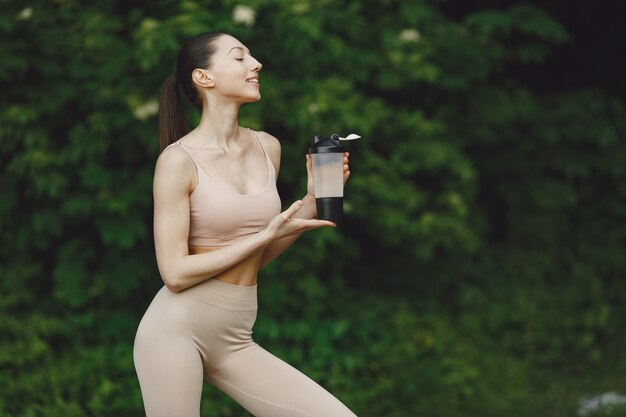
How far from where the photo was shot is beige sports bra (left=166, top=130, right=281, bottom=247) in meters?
2.75

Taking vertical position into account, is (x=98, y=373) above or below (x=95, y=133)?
below

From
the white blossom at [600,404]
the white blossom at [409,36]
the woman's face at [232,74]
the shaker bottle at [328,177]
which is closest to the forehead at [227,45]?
the woman's face at [232,74]

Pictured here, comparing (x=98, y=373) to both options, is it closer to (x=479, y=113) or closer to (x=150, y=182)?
(x=150, y=182)

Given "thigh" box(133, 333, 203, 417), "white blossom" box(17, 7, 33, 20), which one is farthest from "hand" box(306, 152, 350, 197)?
"white blossom" box(17, 7, 33, 20)

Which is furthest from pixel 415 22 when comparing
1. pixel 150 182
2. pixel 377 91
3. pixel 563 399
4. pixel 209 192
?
pixel 209 192

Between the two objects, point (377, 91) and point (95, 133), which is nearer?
point (95, 133)

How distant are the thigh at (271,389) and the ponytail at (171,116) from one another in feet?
2.30

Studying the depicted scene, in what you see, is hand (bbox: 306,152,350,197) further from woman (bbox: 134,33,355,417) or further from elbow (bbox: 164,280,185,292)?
elbow (bbox: 164,280,185,292)

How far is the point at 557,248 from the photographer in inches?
316

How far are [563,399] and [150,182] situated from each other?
3013 millimetres

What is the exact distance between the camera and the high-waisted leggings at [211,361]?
8.94 ft

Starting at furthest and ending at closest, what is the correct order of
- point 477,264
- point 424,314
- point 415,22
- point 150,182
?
1. point 477,264
2. point 424,314
3. point 415,22
4. point 150,182

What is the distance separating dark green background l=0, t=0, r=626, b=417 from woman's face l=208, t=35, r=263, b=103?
2.21 m

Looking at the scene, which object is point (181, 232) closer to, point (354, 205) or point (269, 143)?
point (269, 143)
